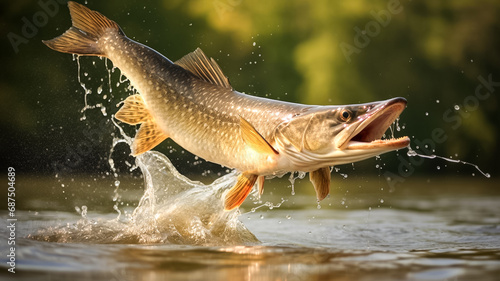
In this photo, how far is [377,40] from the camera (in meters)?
16.3

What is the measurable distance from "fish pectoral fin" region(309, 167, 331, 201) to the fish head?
0.14 meters

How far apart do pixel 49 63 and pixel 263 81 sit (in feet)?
17.0

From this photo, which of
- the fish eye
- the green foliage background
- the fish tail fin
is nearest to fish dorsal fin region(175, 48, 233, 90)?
the fish tail fin

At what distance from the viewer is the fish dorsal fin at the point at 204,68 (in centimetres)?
376

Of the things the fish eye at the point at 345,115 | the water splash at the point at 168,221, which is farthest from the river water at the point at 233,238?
the fish eye at the point at 345,115

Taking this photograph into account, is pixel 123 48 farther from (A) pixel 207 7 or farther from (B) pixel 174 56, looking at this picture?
(A) pixel 207 7

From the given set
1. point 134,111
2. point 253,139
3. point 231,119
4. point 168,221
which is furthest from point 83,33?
point 253,139

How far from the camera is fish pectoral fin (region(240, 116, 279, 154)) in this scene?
3.17 m

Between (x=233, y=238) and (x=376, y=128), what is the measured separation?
1319 millimetres

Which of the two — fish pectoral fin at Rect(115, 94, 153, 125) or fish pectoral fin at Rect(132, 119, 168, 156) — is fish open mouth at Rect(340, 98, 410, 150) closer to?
fish pectoral fin at Rect(132, 119, 168, 156)

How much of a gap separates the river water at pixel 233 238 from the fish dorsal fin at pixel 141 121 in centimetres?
52

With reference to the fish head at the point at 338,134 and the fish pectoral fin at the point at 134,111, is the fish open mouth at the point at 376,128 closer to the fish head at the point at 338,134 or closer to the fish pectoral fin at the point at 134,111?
the fish head at the point at 338,134

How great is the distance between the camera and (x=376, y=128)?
10.2 ft

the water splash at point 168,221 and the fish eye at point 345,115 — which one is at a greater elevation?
the fish eye at point 345,115
